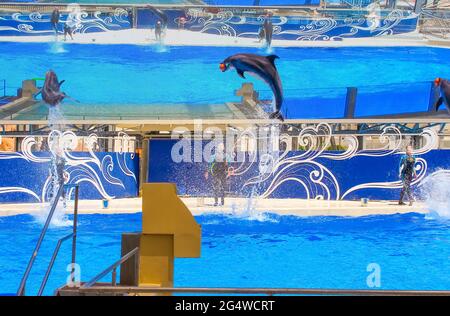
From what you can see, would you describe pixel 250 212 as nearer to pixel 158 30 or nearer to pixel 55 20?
→ pixel 158 30

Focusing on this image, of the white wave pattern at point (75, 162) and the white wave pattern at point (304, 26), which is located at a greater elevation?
the white wave pattern at point (304, 26)

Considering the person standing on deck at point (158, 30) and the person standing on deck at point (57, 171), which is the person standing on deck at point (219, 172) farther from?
the person standing on deck at point (158, 30)

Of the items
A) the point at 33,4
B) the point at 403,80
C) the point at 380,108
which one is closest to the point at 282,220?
the point at 380,108

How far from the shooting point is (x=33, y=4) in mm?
14789

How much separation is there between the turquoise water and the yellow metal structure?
10.2 m

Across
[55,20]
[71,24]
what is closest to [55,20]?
[55,20]

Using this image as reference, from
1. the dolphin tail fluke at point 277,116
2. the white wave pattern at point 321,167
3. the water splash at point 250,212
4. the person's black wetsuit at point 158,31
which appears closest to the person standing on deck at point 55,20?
the person's black wetsuit at point 158,31

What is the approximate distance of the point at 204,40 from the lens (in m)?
15.0

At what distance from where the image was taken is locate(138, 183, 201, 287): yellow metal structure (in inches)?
125

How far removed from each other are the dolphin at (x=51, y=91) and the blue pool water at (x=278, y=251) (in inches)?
164

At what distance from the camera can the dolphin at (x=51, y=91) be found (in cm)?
1295

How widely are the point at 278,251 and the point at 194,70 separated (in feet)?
25.3
